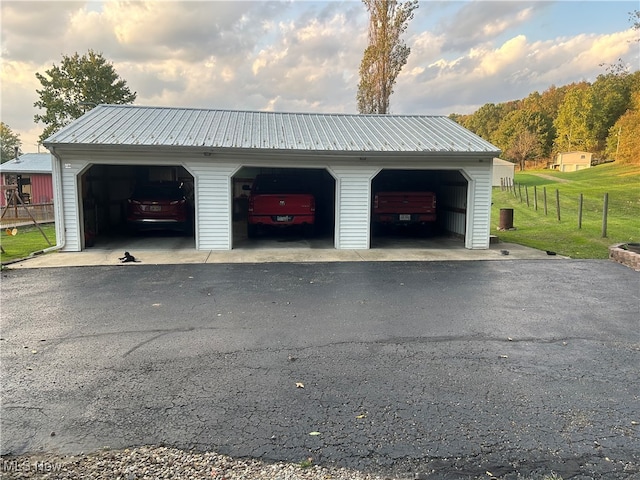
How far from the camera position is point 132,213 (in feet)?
41.3

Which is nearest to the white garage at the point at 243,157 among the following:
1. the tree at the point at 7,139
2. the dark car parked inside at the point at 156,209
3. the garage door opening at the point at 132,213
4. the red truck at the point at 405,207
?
the garage door opening at the point at 132,213

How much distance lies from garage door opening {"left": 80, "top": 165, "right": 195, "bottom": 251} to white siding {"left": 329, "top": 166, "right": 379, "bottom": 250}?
13.3 ft

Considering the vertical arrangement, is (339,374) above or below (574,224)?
below

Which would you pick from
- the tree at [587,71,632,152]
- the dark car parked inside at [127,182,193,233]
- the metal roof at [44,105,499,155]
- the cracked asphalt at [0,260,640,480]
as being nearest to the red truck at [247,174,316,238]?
the metal roof at [44,105,499,155]

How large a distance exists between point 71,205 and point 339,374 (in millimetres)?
9435

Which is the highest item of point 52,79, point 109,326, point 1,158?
point 52,79

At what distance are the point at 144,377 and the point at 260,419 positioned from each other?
1.32 meters

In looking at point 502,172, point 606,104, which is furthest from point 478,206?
point 606,104

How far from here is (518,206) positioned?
2338 centimetres

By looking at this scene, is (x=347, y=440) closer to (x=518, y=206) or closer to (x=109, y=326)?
(x=109, y=326)

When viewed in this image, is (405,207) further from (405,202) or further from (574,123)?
(574,123)

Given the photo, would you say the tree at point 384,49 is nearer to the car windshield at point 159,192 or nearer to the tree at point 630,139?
the car windshield at point 159,192

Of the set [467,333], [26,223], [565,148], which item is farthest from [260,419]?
[565,148]

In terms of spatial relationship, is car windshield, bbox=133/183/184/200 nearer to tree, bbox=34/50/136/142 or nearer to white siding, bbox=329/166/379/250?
white siding, bbox=329/166/379/250
